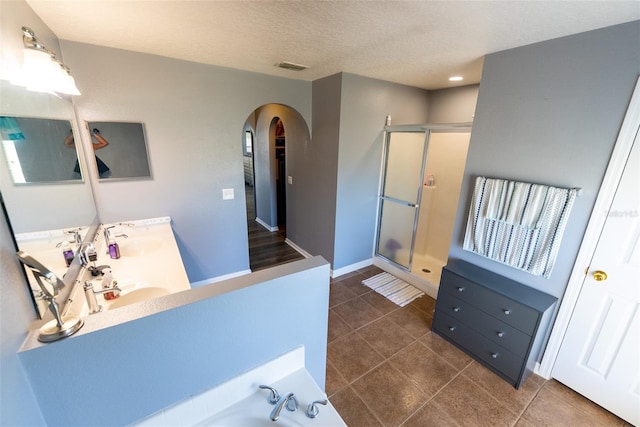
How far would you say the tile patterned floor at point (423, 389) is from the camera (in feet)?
5.57

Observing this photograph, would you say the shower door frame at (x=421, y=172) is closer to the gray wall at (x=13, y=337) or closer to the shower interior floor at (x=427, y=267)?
the shower interior floor at (x=427, y=267)

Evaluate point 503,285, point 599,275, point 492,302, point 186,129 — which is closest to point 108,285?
point 186,129

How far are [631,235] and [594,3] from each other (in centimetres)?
134

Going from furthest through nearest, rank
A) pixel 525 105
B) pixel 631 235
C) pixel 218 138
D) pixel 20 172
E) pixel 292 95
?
pixel 292 95 < pixel 218 138 < pixel 525 105 < pixel 631 235 < pixel 20 172

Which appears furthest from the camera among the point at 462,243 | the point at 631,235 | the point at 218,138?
the point at 218,138

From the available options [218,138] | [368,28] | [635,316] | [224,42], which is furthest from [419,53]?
[635,316]

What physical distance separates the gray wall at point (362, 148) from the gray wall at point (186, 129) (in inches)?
26.9

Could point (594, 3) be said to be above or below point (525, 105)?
above

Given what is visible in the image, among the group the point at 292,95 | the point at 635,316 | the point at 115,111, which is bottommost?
the point at 635,316

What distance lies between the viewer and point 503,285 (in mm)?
2025

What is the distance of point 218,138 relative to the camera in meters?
2.73

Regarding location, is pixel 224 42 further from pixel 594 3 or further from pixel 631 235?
pixel 631 235

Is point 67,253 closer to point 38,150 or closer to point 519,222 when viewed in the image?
point 38,150

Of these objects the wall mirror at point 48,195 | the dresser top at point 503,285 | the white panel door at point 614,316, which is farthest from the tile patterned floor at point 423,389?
the wall mirror at point 48,195
